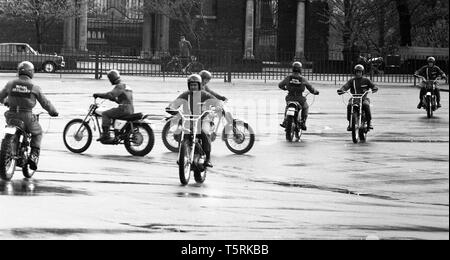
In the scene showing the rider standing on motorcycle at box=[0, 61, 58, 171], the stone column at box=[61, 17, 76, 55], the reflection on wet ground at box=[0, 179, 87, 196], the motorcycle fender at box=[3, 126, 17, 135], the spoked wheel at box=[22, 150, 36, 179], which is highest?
the stone column at box=[61, 17, 76, 55]

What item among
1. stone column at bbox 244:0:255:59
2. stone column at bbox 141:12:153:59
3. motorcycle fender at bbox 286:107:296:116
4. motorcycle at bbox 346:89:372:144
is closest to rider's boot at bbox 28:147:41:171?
motorcycle fender at bbox 286:107:296:116

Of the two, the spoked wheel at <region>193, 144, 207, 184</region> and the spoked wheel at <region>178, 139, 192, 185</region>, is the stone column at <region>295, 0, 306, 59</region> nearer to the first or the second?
the spoked wheel at <region>193, 144, 207, 184</region>

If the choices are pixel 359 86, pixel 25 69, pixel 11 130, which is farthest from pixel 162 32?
pixel 11 130

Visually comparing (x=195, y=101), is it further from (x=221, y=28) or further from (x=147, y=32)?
(x=221, y=28)

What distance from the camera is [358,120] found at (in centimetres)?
2183

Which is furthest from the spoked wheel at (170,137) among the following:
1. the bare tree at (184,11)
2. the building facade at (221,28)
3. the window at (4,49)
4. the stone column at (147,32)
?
the stone column at (147,32)

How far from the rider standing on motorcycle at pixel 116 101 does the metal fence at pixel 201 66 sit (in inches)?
1128

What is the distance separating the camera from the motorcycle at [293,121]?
70.7 feet

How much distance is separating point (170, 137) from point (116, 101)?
4.42ft

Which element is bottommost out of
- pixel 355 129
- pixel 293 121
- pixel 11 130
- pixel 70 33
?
pixel 355 129

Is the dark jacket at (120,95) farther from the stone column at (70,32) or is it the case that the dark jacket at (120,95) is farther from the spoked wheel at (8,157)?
the stone column at (70,32)

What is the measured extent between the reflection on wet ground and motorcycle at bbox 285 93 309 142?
320 inches

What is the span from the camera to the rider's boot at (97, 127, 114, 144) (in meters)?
18.5
